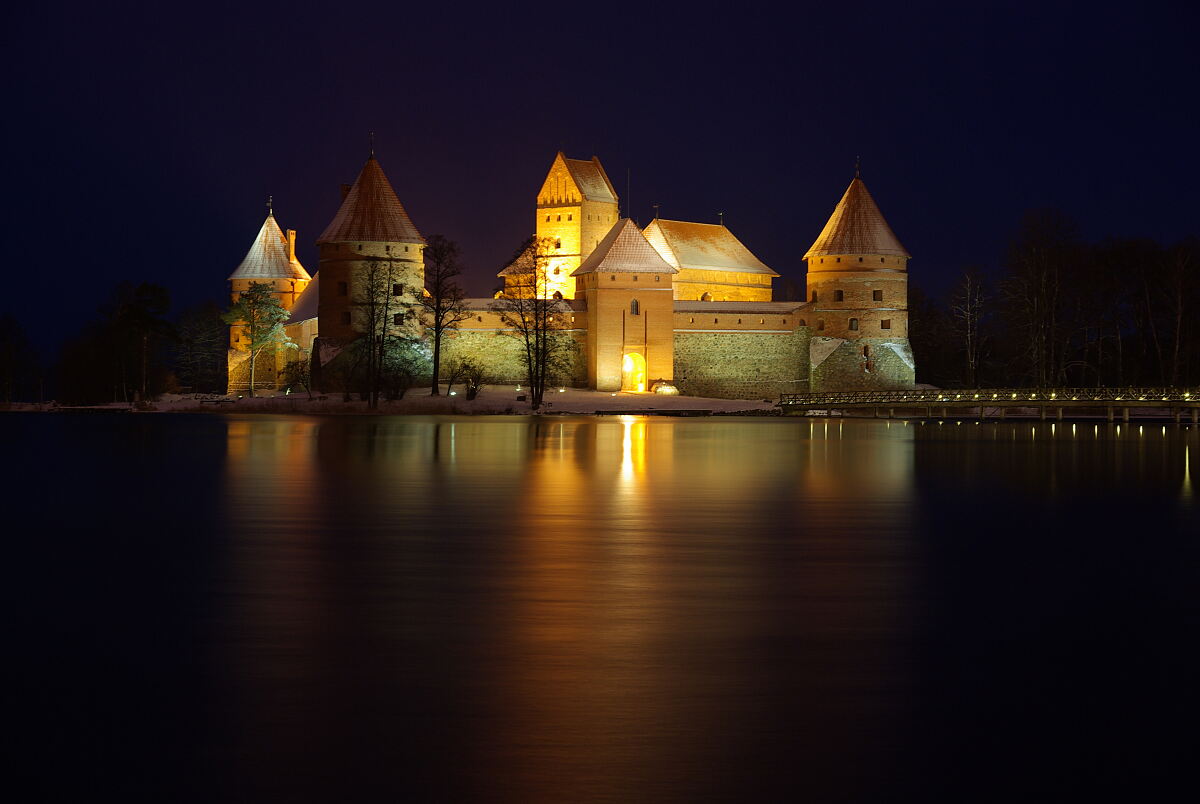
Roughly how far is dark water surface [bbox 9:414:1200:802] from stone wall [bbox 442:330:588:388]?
1245 inches

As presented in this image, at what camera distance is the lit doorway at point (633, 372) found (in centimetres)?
4728

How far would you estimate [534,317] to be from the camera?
45.4 m

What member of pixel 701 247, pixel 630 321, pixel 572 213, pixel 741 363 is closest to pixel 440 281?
pixel 630 321

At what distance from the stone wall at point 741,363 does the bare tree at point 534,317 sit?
4.53 metres

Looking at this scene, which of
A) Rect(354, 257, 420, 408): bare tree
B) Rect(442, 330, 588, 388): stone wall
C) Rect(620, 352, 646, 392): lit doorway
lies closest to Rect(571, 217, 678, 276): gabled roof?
Rect(442, 330, 588, 388): stone wall

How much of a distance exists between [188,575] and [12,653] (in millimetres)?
2758

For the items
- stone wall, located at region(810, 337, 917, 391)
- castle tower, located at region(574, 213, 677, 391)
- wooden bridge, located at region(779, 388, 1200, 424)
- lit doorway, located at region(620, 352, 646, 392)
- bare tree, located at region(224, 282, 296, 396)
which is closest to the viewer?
wooden bridge, located at region(779, 388, 1200, 424)

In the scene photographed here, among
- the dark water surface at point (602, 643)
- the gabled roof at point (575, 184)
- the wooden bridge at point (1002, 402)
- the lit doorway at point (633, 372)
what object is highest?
the gabled roof at point (575, 184)

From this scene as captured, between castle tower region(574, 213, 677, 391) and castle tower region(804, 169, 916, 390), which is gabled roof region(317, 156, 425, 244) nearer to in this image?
castle tower region(574, 213, 677, 391)

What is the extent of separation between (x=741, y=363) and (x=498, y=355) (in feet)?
30.5

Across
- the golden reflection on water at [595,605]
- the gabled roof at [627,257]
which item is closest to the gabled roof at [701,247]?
the gabled roof at [627,257]

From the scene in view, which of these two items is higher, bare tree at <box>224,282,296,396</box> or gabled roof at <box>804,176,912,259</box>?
gabled roof at <box>804,176,912,259</box>

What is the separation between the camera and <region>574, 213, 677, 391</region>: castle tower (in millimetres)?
47031

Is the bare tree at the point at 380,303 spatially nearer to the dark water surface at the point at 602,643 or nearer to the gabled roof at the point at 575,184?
the gabled roof at the point at 575,184
